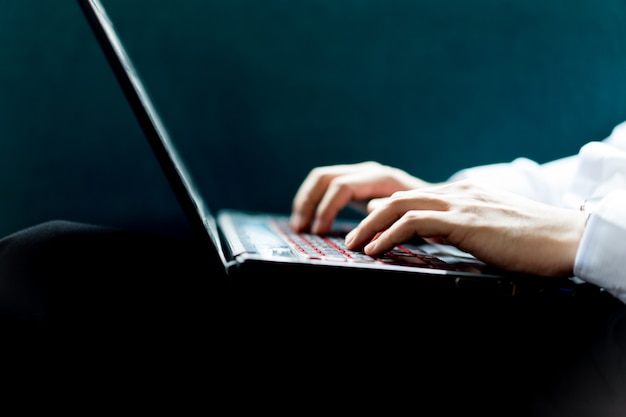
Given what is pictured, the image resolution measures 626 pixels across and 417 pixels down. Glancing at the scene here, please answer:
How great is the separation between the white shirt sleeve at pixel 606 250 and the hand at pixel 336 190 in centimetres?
42

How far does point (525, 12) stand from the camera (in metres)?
1.32

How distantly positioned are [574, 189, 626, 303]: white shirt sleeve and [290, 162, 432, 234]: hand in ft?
1.38

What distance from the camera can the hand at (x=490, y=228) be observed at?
54cm

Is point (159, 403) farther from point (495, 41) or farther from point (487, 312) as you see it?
point (495, 41)

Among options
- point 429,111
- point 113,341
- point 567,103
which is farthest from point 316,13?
point 113,341

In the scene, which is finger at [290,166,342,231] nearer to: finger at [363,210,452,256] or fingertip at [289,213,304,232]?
fingertip at [289,213,304,232]

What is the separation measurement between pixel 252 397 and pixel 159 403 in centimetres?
8

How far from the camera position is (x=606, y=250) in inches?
20.8

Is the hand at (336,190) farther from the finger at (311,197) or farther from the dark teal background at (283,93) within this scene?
the dark teal background at (283,93)

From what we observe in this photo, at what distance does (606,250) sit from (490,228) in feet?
0.37

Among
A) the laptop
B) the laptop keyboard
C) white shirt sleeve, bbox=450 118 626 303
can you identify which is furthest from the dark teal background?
the laptop

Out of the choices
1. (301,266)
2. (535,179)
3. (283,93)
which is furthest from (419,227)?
(283,93)

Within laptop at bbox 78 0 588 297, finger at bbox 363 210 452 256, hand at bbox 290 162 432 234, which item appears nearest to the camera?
laptop at bbox 78 0 588 297

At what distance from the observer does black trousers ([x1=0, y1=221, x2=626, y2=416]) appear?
466 millimetres
